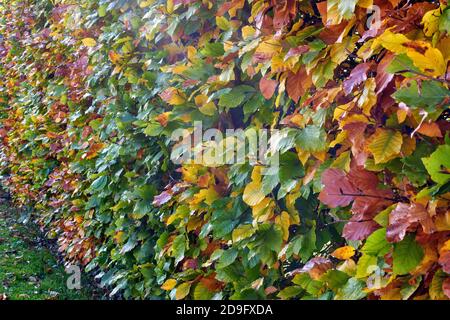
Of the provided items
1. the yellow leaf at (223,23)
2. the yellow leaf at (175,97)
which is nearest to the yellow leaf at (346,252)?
the yellow leaf at (223,23)

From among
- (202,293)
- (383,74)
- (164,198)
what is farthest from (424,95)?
(164,198)

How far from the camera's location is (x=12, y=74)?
24.4 feet

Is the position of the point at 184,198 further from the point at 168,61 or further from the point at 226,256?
the point at 168,61

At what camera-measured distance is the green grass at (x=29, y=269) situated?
16.5 ft

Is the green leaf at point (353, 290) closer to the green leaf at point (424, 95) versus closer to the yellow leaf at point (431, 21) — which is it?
the green leaf at point (424, 95)

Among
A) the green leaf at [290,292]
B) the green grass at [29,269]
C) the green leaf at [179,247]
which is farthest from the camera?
the green grass at [29,269]

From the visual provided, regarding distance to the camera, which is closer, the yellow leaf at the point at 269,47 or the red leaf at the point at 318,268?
the red leaf at the point at 318,268

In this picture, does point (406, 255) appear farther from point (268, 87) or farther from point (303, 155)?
point (268, 87)

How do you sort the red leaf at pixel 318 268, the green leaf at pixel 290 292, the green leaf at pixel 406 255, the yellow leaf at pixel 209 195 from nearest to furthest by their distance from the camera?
1. the green leaf at pixel 406 255
2. the red leaf at pixel 318 268
3. the green leaf at pixel 290 292
4. the yellow leaf at pixel 209 195

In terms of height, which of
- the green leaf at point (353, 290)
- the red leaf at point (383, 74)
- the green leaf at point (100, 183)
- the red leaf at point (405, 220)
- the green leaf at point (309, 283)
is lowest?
the green leaf at point (100, 183)

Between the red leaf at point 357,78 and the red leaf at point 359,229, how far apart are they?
15.3 inches

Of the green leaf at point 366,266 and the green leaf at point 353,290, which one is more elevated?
the green leaf at point 366,266

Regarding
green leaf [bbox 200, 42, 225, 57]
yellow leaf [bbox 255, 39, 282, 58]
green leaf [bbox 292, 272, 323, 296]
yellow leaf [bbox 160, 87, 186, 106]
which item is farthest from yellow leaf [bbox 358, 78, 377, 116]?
yellow leaf [bbox 160, 87, 186, 106]

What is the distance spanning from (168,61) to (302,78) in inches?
53.2
